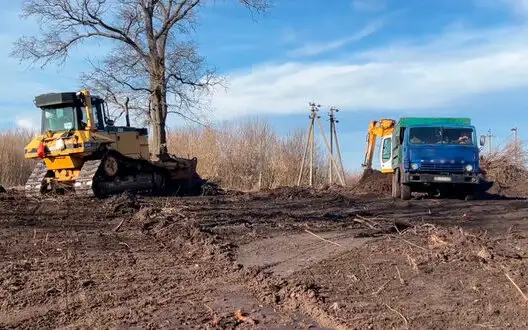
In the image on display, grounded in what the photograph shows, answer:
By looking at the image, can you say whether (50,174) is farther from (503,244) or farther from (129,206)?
(503,244)

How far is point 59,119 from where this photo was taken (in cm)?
1839

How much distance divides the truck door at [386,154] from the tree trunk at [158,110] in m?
10.1

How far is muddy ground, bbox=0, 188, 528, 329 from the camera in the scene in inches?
212

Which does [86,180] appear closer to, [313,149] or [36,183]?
[36,183]

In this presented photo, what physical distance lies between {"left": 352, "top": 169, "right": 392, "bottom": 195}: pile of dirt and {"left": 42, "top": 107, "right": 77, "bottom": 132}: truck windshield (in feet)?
38.9

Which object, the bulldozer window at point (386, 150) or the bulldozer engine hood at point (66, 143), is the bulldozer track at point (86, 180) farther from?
the bulldozer window at point (386, 150)

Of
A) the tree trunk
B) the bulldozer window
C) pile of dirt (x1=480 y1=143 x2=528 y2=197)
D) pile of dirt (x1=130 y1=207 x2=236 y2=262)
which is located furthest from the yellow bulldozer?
pile of dirt (x1=480 y1=143 x2=528 y2=197)

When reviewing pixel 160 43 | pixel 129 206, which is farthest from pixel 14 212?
pixel 160 43

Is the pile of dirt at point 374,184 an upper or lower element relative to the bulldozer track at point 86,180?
lower

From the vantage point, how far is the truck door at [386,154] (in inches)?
896

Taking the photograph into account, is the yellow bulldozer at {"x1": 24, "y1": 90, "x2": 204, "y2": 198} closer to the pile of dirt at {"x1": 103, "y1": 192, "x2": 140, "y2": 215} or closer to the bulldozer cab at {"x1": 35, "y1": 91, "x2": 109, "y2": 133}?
the bulldozer cab at {"x1": 35, "y1": 91, "x2": 109, "y2": 133}

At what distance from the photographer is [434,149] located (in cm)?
1909

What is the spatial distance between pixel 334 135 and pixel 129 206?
19.5 m

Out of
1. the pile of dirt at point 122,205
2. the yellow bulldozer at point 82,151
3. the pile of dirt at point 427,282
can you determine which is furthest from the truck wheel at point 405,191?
the pile of dirt at point 427,282
